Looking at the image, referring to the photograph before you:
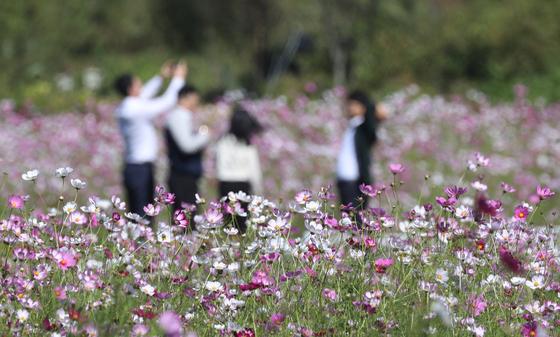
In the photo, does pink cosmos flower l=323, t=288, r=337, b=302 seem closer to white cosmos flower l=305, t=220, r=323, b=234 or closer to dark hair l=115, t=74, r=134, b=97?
white cosmos flower l=305, t=220, r=323, b=234

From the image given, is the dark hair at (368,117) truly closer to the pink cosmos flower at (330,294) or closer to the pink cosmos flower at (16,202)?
the pink cosmos flower at (330,294)

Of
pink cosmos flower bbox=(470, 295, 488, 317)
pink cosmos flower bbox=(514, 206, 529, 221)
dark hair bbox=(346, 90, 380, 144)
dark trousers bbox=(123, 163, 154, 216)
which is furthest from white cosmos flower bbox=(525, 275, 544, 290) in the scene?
dark trousers bbox=(123, 163, 154, 216)

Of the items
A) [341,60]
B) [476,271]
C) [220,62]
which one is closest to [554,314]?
[476,271]

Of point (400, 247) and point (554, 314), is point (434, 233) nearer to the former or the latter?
point (400, 247)

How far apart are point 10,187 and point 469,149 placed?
6.91m

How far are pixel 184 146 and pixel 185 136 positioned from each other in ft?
0.29

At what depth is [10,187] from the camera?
12398 millimetres

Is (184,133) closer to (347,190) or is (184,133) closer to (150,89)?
(150,89)

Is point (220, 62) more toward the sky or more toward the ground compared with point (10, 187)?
more toward the ground

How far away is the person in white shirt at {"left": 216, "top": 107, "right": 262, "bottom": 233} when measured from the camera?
838 centimetres

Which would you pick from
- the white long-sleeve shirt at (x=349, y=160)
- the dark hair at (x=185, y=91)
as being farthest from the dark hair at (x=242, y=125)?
the white long-sleeve shirt at (x=349, y=160)

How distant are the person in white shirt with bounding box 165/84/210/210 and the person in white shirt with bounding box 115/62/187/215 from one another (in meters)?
0.13

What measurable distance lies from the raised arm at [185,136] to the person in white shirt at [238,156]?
0.17 meters

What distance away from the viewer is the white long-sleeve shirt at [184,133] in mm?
8438
